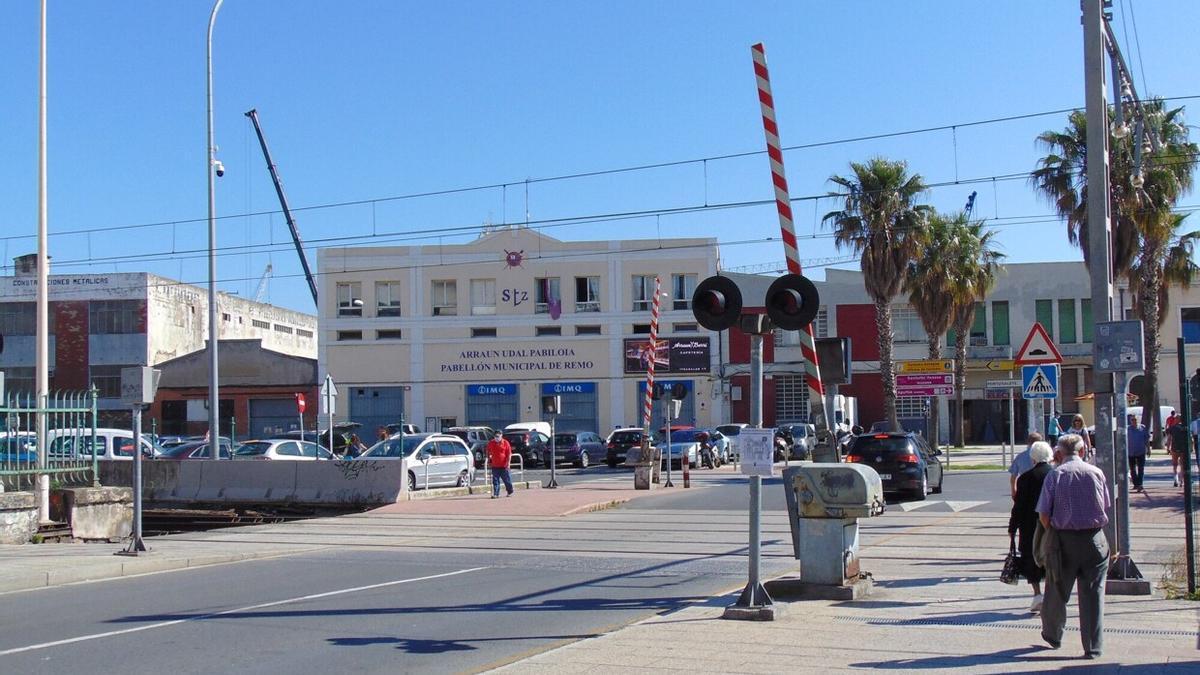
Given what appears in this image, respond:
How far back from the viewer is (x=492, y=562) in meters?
15.4

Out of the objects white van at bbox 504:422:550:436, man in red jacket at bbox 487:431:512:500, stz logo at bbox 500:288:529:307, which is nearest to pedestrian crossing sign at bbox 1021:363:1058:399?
man in red jacket at bbox 487:431:512:500

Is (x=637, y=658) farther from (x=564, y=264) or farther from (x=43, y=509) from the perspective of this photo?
(x=564, y=264)

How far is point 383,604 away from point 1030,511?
6.21 meters

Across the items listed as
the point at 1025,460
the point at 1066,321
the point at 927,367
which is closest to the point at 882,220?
the point at 927,367

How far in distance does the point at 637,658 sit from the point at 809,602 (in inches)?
108

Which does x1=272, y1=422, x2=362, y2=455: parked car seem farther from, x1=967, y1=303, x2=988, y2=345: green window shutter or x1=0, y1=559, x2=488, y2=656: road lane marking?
x1=967, y1=303, x2=988, y2=345: green window shutter

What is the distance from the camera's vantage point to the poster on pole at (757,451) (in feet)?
32.0

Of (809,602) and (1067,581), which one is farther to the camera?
(809,602)

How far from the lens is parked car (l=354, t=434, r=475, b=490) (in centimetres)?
2820

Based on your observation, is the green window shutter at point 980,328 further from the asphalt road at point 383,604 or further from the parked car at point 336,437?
the asphalt road at point 383,604

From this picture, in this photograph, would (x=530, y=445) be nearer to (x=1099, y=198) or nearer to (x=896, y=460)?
(x=896, y=460)

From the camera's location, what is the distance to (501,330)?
A: 59.3 m

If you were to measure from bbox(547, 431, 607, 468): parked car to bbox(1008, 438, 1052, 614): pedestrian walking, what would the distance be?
34.2 meters

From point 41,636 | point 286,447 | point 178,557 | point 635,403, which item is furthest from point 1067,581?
point 635,403
